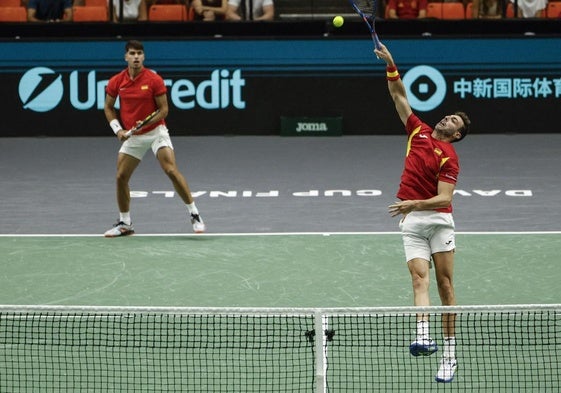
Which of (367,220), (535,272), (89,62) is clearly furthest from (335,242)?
(89,62)

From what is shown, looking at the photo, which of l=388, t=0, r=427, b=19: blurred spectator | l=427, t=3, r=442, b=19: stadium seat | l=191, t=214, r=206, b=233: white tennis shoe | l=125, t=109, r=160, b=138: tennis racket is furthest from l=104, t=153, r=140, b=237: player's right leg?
l=427, t=3, r=442, b=19: stadium seat

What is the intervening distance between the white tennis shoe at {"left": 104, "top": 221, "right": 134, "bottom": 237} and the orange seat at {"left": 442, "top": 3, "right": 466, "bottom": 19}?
387 inches

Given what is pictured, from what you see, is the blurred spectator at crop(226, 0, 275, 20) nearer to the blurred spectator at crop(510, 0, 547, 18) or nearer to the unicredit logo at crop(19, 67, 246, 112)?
the unicredit logo at crop(19, 67, 246, 112)

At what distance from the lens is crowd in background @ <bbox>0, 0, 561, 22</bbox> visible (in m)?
20.3

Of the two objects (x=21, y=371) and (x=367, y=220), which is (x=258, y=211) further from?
(x=21, y=371)

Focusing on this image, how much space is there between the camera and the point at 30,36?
65.8ft

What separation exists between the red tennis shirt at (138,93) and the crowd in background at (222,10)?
25.4 feet

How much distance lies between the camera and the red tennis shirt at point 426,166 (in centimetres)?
822

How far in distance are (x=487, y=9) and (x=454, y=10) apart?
0.60 metres

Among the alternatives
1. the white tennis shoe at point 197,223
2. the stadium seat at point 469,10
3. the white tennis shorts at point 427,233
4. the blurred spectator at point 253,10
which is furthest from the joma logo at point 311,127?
the white tennis shorts at point 427,233

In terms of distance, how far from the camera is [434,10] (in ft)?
67.7

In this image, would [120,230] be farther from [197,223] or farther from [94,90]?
[94,90]

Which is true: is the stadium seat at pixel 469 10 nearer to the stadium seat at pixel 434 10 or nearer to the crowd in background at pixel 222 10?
Result: the crowd in background at pixel 222 10

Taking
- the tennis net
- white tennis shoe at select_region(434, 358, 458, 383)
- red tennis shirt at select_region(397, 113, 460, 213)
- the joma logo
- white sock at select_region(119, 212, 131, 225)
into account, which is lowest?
the joma logo
